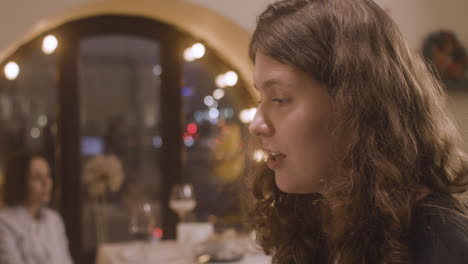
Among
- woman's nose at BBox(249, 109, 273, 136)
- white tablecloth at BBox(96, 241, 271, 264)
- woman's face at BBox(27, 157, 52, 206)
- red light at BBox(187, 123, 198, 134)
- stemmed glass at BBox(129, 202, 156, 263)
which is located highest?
woman's nose at BBox(249, 109, 273, 136)

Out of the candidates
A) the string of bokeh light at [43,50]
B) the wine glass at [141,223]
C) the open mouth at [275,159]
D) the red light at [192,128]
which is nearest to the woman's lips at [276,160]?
the open mouth at [275,159]

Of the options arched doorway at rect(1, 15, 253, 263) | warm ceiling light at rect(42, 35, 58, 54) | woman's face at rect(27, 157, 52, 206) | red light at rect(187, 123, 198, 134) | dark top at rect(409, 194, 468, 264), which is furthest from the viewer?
red light at rect(187, 123, 198, 134)

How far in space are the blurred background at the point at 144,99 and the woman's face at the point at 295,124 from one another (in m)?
1.84

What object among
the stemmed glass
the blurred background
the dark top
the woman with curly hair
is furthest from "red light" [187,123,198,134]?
the dark top

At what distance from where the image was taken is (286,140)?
0.82 m

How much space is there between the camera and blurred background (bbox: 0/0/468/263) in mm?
2854

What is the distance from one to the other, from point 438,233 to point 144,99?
2.92m

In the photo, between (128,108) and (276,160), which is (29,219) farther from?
(276,160)

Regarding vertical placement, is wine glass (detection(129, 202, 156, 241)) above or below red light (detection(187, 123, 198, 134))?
below

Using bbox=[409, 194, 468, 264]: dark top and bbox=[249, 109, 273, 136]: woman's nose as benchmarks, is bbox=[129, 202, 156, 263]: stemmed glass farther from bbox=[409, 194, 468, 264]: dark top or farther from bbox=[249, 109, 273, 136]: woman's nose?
bbox=[409, 194, 468, 264]: dark top

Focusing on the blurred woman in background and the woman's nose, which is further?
the blurred woman in background

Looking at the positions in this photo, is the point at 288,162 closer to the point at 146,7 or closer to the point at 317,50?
the point at 317,50

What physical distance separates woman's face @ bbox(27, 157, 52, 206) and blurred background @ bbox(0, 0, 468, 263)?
219 millimetres

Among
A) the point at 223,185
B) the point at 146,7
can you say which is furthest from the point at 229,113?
the point at 146,7
